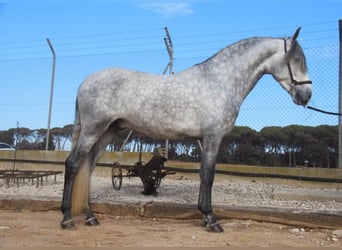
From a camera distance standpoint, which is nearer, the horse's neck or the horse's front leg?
the horse's front leg

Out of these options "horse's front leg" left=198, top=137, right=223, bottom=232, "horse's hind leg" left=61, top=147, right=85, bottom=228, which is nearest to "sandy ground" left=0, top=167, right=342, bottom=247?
"horse's front leg" left=198, top=137, right=223, bottom=232

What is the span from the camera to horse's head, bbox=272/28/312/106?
3754 millimetres

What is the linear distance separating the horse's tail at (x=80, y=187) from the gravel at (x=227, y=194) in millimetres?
695

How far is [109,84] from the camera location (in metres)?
3.96

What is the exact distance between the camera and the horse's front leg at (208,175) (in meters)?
3.60

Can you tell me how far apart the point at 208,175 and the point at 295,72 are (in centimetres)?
143

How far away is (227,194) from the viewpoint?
652 centimetres

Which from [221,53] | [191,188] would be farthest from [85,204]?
[191,188]

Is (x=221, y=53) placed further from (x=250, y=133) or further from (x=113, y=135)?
(x=250, y=133)

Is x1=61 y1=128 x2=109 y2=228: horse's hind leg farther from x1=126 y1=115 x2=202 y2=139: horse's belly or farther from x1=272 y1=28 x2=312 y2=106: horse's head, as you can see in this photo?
x1=272 y1=28 x2=312 y2=106: horse's head

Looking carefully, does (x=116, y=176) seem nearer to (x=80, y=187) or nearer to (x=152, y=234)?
(x=80, y=187)

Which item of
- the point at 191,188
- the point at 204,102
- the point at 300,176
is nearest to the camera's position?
the point at 204,102

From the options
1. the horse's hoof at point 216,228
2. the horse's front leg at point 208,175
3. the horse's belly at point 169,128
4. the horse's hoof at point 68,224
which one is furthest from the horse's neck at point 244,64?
the horse's hoof at point 68,224

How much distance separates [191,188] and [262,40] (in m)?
3.99
